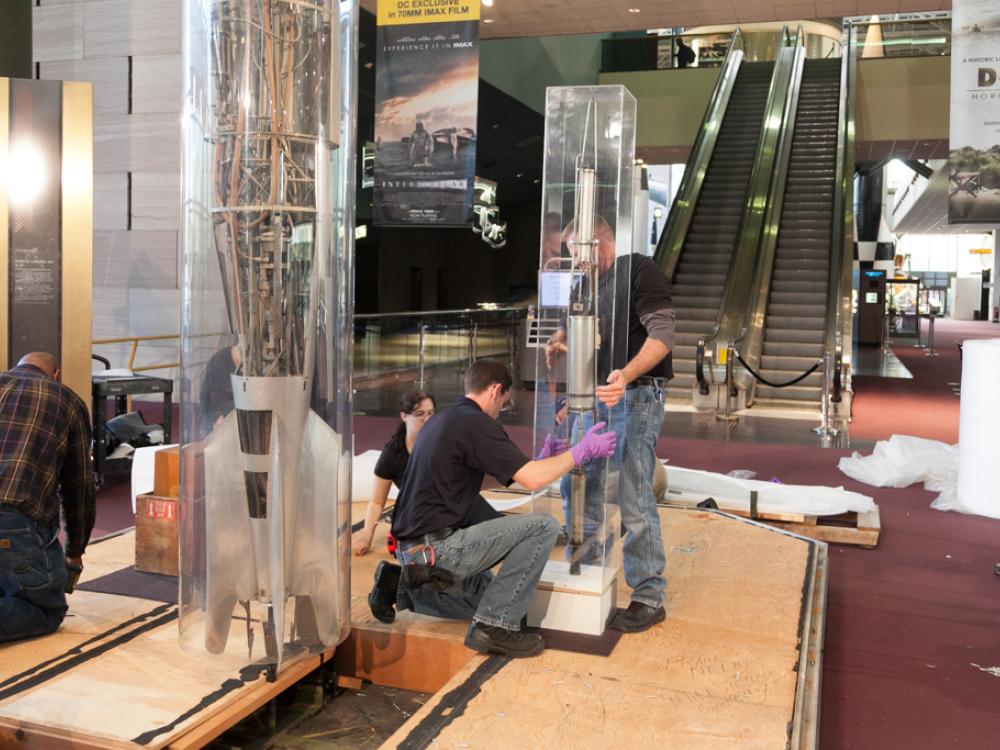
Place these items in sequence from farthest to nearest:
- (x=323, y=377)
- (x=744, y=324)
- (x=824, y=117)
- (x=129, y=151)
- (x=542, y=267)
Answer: (x=824, y=117) → (x=744, y=324) → (x=129, y=151) → (x=542, y=267) → (x=323, y=377)

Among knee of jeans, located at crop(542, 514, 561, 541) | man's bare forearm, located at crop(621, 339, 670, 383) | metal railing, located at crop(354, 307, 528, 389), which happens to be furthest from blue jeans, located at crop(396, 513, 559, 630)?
metal railing, located at crop(354, 307, 528, 389)

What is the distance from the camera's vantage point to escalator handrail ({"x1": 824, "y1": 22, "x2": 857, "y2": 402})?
1209 centimetres

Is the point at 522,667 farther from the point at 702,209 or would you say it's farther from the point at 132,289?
the point at 702,209

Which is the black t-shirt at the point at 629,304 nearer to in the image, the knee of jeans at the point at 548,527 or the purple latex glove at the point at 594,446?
the purple latex glove at the point at 594,446

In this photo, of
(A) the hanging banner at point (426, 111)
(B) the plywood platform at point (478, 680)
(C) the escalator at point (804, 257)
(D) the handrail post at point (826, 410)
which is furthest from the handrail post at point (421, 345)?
(B) the plywood platform at point (478, 680)

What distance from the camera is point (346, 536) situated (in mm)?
3574

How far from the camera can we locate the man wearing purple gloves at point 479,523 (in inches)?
143

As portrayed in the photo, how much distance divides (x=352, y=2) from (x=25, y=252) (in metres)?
4.84

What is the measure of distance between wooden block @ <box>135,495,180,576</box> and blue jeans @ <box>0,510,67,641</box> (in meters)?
0.81

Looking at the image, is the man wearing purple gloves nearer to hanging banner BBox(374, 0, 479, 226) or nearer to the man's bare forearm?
the man's bare forearm

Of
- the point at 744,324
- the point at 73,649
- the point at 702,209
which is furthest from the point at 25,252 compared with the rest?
the point at 702,209

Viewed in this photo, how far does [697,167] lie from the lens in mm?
16672

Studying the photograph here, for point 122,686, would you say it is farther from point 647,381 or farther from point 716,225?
point 716,225

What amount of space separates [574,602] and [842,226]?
11985mm
